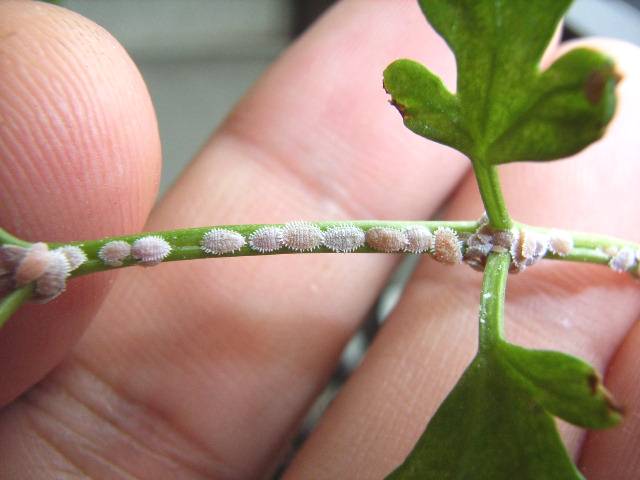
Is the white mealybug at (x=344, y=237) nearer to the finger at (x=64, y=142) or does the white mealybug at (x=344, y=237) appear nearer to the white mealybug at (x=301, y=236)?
the white mealybug at (x=301, y=236)

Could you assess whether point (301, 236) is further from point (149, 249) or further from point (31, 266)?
point (31, 266)

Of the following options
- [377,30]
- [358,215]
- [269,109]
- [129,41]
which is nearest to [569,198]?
[358,215]

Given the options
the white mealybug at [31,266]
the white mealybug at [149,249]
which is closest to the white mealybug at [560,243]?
the white mealybug at [149,249]

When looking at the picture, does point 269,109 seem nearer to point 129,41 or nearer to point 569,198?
point 569,198

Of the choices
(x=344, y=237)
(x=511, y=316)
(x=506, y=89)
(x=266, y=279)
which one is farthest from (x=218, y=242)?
(x=511, y=316)

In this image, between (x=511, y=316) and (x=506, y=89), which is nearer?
(x=506, y=89)

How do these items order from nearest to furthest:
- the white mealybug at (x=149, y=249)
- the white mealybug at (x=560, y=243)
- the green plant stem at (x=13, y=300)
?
the green plant stem at (x=13, y=300)
the white mealybug at (x=149, y=249)
the white mealybug at (x=560, y=243)

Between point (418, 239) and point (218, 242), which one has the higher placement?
point (418, 239)
